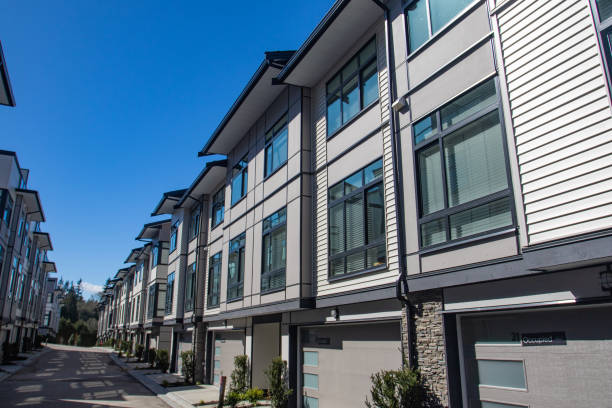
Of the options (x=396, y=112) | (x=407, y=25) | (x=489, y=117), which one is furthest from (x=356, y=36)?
(x=489, y=117)

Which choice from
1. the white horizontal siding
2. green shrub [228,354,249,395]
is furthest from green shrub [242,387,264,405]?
the white horizontal siding

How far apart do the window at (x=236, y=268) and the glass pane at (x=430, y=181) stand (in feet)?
31.9

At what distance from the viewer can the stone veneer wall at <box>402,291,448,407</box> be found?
7.57 metres

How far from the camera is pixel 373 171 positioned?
34.1 ft

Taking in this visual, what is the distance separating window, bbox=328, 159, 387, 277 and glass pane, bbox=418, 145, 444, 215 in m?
1.30

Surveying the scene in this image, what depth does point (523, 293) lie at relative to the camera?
6504 millimetres

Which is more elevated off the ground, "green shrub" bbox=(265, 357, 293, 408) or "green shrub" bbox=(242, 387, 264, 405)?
"green shrub" bbox=(265, 357, 293, 408)

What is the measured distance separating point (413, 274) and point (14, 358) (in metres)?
38.2

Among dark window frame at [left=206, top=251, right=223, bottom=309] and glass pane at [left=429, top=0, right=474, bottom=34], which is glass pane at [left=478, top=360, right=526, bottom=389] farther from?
dark window frame at [left=206, top=251, right=223, bottom=309]

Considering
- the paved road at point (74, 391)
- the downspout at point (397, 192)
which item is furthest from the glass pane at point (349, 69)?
the paved road at point (74, 391)

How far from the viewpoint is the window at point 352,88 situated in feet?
36.3

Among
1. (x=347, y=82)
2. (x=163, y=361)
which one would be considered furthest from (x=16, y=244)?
(x=347, y=82)

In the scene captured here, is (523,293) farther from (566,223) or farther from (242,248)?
(242,248)

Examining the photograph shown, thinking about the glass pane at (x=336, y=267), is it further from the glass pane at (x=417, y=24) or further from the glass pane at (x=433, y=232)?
the glass pane at (x=417, y=24)
